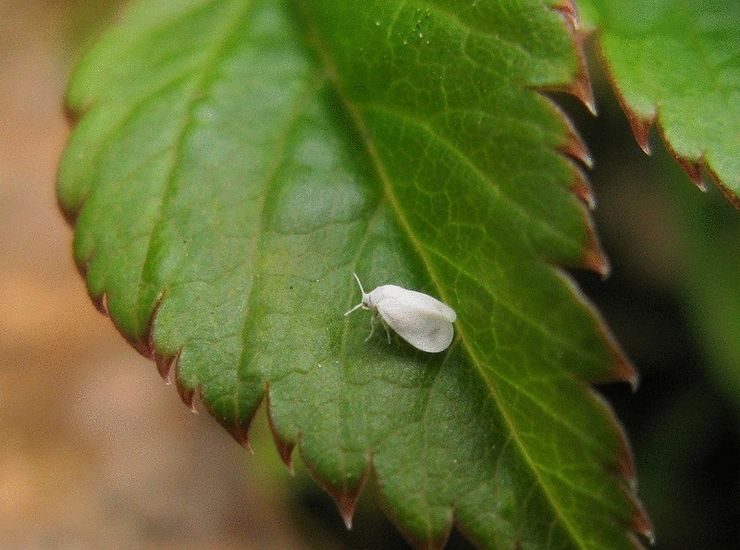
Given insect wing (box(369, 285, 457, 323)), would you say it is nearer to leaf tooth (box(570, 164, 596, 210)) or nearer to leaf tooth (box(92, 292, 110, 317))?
leaf tooth (box(570, 164, 596, 210))

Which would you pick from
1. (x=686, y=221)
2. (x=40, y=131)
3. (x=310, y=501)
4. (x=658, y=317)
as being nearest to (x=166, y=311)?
(x=310, y=501)

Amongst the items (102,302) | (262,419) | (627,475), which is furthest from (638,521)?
(262,419)

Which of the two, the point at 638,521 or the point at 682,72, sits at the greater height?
the point at 682,72

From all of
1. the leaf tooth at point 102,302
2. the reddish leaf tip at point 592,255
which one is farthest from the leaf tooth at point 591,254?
the leaf tooth at point 102,302

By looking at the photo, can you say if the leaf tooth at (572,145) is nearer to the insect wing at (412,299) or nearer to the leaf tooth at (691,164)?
the leaf tooth at (691,164)

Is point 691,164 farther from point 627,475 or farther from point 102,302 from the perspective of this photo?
point 102,302

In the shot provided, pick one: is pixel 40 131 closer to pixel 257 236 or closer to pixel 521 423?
pixel 257 236

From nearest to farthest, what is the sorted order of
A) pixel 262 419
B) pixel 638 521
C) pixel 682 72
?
1. pixel 638 521
2. pixel 682 72
3. pixel 262 419
